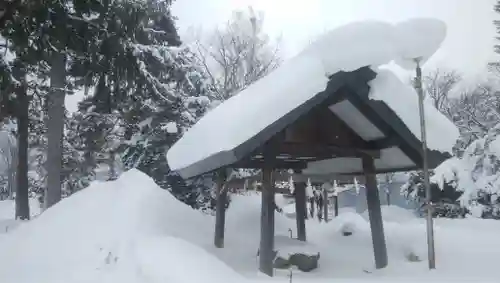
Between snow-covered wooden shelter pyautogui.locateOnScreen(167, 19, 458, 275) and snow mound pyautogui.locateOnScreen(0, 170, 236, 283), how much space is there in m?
0.92

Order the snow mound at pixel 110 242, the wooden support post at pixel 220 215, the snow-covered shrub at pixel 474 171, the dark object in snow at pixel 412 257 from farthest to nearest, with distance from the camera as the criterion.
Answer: the snow-covered shrub at pixel 474 171, the wooden support post at pixel 220 215, the dark object in snow at pixel 412 257, the snow mound at pixel 110 242

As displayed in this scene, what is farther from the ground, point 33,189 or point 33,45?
point 33,45

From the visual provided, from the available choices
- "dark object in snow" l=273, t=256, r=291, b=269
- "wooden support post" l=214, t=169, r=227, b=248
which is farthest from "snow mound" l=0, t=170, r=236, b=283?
"dark object in snow" l=273, t=256, r=291, b=269

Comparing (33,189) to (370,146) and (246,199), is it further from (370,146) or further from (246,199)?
(370,146)

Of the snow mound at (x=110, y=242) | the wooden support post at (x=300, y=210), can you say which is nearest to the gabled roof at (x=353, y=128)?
the snow mound at (x=110, y=242)

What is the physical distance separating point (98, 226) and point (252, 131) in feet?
9.49

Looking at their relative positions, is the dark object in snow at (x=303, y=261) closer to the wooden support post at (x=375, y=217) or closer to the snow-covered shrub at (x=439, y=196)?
the wooden support post at (x=375, y=217)

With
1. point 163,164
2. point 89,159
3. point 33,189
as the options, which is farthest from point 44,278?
point 33,189

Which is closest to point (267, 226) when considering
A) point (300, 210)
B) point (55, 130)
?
point (300, 210)

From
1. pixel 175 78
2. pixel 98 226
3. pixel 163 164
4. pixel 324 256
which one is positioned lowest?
pixel 324 256

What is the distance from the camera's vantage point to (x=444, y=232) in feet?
33.1

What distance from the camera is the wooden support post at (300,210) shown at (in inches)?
381

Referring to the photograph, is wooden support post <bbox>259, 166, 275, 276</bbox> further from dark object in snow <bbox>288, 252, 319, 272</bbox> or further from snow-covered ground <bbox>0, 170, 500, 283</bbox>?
dark object in snow <bbox>288, 252, 319, 272</bbox>

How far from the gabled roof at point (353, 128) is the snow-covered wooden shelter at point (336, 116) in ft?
0.04
